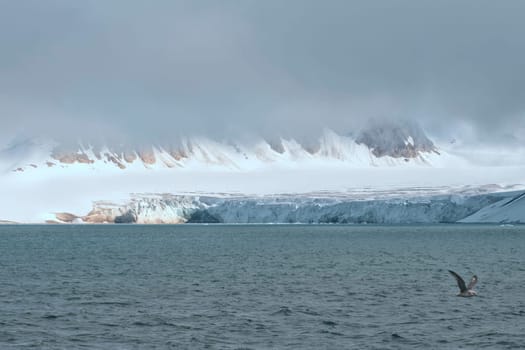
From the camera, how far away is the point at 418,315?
36.3 metres

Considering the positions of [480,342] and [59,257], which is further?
[59,257]

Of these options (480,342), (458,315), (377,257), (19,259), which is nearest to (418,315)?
(458,315)

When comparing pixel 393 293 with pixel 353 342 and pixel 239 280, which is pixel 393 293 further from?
pixel 353 342

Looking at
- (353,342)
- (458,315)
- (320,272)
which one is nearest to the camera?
(353,342)

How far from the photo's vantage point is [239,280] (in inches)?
2018

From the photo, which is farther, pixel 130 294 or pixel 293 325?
pixel 130 294

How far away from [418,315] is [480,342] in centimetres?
579

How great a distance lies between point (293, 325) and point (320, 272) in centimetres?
2375

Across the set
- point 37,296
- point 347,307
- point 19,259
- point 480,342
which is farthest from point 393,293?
point 19,259

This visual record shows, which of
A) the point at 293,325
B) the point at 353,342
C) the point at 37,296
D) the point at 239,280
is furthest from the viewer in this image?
the point at 239,280

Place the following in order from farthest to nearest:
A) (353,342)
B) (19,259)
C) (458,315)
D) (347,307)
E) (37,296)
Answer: (19,259) → (37,296) → (347,307) → (458,315) → (353,342)

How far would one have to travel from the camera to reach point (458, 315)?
36.2 meters

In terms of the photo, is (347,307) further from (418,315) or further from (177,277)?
(177,277)

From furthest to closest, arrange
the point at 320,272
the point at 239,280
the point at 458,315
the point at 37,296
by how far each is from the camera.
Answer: the point at 320,272 < the point at 239,280 < the point at 37,296 < the point at 458,315
